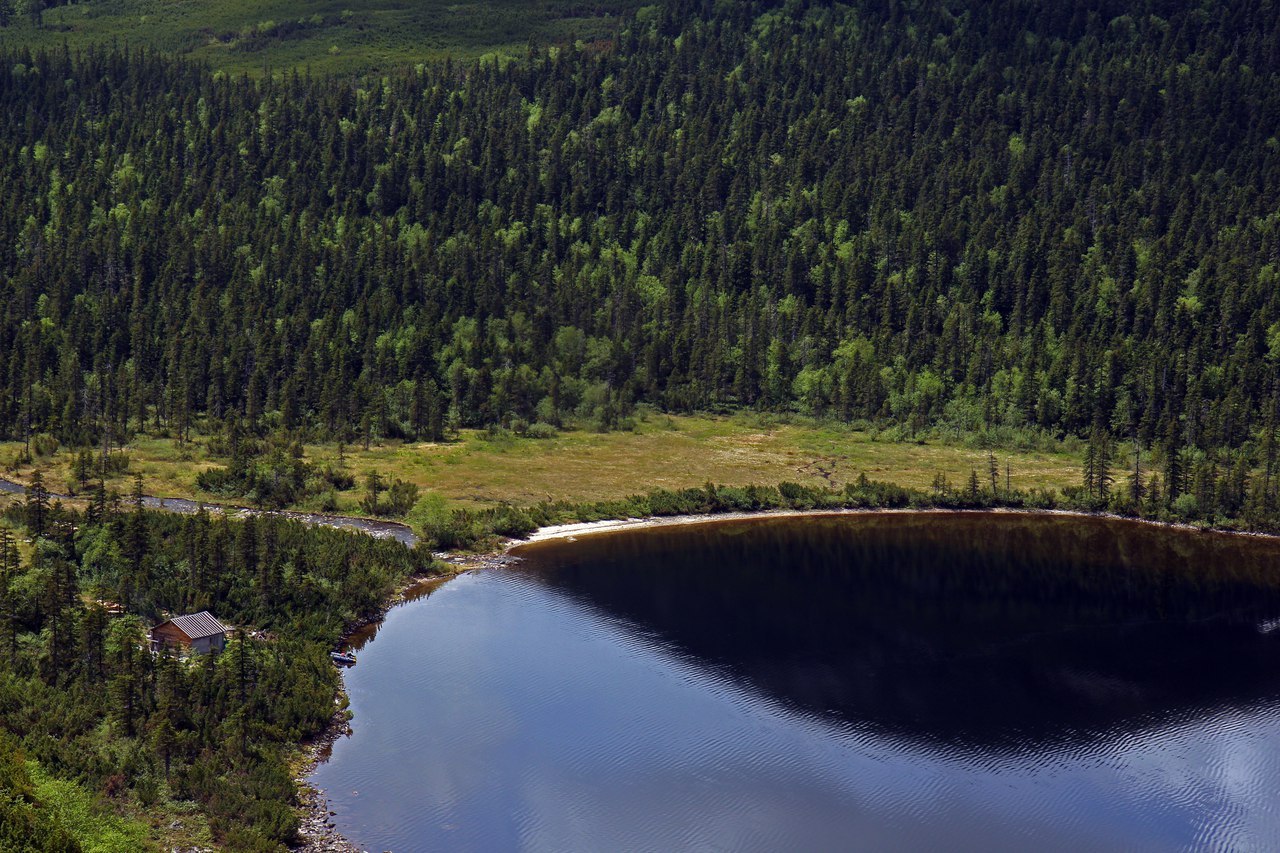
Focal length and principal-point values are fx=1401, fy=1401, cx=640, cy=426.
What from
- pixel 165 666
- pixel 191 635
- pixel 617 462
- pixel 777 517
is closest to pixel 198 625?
pixel 191 635

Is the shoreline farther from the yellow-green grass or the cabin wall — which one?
the cabin wall

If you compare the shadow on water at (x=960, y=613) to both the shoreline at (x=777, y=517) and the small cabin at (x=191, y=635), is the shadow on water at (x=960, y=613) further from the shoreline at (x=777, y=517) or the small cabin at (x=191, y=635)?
the small cabin at (x=191, y=635)

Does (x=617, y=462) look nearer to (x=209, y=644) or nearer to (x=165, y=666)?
(x=209, y=644)

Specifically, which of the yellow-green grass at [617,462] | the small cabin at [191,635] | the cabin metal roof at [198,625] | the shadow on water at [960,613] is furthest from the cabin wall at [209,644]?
the yellow-green grass at [617,462]

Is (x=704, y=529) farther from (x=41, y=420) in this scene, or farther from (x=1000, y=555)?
(x=41, y=420)

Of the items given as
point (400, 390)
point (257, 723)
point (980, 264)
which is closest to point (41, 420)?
point (400, 390)
